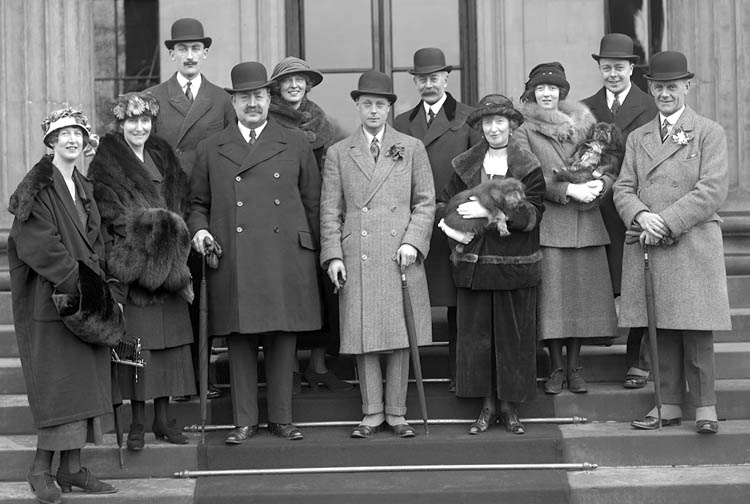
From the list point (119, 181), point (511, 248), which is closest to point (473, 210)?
point (511, 248)

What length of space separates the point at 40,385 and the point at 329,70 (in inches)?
179

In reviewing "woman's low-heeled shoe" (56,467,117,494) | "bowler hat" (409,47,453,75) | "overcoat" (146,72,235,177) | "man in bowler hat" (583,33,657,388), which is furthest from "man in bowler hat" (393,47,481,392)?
"woman's low-heeled shoe" (56,467,117,494)

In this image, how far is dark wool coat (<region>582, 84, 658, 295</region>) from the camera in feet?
25.9

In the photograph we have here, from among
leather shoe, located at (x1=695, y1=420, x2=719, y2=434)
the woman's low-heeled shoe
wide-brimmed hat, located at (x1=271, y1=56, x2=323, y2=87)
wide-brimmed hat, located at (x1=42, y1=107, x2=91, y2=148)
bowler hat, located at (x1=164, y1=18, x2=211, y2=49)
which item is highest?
bowler hat, located at (x1=164, y1=18, x2=211, y2=49)

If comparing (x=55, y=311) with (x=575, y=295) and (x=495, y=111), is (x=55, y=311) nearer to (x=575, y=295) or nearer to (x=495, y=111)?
(x=495, y=111)

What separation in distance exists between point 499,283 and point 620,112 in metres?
1.58

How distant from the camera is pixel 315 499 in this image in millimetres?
6836

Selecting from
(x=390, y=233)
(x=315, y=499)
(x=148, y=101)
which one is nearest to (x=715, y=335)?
(x=390, y=233)

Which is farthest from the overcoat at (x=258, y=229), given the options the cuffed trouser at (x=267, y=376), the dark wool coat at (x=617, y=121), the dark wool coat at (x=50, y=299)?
the dark wool coat at (x=617, y=121)

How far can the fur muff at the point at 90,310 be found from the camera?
21.3 feet

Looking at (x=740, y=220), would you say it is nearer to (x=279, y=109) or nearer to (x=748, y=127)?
(x=748, y=127)

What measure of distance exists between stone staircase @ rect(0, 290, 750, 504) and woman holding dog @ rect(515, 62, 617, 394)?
421mm

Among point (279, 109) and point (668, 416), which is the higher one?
point (279, 109)

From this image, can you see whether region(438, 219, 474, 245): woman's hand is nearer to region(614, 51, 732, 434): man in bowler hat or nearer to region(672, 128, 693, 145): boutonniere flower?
region(614, 51, 732, 434): man in bowler hat
